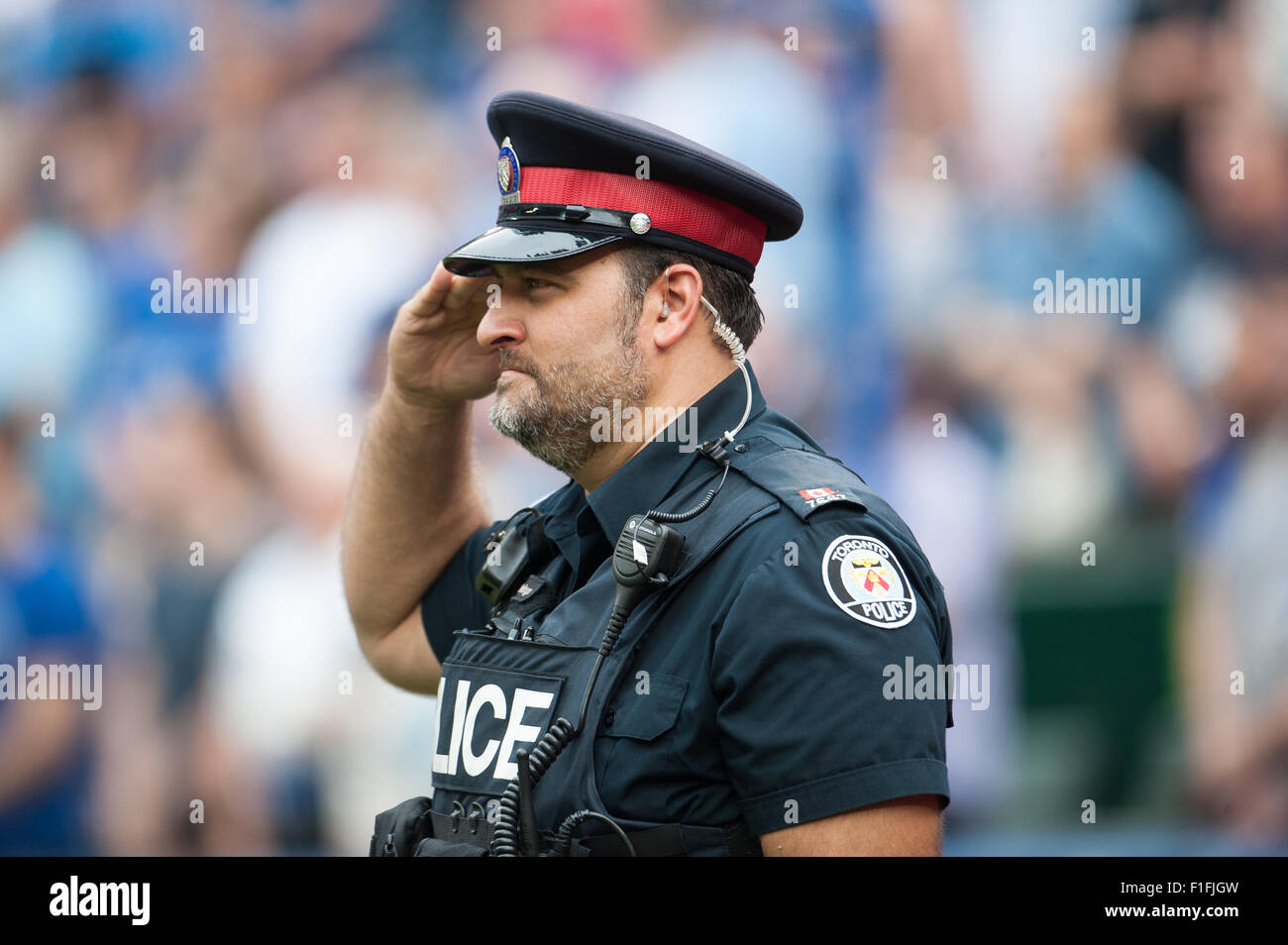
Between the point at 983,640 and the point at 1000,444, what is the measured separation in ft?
2.08

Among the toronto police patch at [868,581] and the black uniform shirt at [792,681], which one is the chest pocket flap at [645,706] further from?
the toronto police patch at [868,581]

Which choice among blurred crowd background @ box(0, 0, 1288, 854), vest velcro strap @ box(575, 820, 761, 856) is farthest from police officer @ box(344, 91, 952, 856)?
blurred crowd background @ box(0, 0, 1288, 854)

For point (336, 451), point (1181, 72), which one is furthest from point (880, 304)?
point (336, 451)

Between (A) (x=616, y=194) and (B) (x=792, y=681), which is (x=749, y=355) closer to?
(A) (x=616, y=194)

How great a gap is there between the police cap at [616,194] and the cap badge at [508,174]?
0.12 feet

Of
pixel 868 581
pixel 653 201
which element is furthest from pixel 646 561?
pixel 653 201

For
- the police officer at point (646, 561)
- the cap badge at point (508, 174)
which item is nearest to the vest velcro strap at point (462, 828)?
the police officer at point (646, 561)

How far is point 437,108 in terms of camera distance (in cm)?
504

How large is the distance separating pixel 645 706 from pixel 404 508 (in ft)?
3.16

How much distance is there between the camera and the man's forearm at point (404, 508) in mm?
2607

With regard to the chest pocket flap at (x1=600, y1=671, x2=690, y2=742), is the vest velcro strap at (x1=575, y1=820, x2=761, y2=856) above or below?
below

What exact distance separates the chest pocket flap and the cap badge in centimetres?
88

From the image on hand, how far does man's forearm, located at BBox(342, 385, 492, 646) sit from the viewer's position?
261 cm

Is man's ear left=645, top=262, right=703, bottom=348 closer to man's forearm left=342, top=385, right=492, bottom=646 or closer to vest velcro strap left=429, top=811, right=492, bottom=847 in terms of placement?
man's forearm left=342, top=385, right=492, bottom=646
